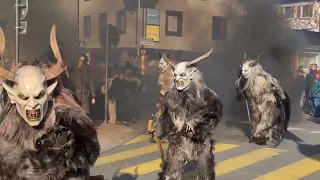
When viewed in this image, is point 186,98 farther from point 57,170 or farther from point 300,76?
point 300,76

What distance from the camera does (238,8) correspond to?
21797 mm

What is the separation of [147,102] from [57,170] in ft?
43.1

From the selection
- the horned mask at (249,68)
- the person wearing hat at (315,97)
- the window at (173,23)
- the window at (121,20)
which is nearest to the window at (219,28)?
the window at (173,23)

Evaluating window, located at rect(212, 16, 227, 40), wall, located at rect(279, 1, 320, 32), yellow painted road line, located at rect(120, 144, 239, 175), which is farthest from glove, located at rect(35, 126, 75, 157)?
wall, located at rect(279, 1, 320, 32)

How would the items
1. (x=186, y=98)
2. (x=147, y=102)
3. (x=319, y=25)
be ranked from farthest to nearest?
(x=319, y=25), (x=147, y=102), (x=186, y=98)

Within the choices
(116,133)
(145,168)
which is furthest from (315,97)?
(145,168)

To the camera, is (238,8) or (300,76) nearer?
(300,76)

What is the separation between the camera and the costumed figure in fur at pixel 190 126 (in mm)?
5699

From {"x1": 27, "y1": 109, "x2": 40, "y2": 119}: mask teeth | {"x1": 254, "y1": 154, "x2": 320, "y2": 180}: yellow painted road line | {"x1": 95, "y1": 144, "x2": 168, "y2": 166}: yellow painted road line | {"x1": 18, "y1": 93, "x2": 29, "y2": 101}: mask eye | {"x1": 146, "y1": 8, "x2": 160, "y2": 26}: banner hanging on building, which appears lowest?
{"x1": 95, "y1": 144, "x2": 168, "y2": 166}: yellow painted road line

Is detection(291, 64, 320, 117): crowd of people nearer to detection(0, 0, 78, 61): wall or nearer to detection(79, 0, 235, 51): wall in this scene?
detection(79, 0, 235, 51): wall

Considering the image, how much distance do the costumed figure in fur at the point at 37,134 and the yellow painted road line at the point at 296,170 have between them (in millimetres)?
4178

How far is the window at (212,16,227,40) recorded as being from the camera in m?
21.9

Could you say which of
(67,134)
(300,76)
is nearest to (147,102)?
(300,76)

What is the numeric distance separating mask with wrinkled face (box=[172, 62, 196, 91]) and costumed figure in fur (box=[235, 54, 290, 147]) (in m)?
3.85
